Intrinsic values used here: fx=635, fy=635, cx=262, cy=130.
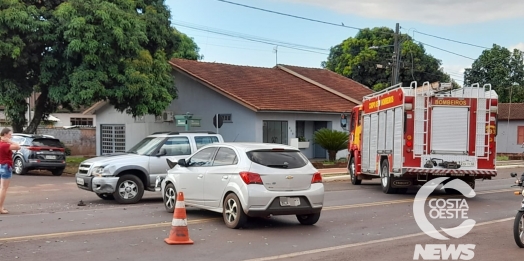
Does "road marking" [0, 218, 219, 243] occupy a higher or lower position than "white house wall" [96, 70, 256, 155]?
lower

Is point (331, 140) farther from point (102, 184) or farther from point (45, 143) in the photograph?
point (102, 184)

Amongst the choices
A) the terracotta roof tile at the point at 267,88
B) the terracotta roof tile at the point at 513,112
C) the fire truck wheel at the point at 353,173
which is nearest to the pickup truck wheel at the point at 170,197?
the fire truck wheel at the point at 353,173

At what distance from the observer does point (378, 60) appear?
176 ft

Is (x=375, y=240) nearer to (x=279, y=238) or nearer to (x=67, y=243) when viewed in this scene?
(x=279, y=238)

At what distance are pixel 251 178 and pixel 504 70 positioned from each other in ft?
176

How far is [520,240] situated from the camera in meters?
9.45

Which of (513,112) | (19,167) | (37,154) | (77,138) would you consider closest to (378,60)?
(513,112)

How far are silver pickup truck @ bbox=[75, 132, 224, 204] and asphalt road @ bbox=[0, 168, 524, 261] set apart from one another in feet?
1.39

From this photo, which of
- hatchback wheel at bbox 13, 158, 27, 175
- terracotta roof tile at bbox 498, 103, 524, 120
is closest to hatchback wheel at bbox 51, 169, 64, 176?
hatchback wheel at bbox 13, 158, 27, 175

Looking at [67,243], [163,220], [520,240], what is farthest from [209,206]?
[520,240]

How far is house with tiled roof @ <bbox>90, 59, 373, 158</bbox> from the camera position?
104ft

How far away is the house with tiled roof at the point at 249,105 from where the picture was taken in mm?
31616

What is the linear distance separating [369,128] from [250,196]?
9966mm

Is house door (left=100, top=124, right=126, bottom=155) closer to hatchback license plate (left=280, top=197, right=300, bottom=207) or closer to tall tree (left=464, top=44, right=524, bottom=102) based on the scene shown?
hatchback license plate (left=280, top=197, right=300, bottom=207)
